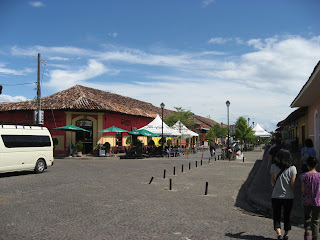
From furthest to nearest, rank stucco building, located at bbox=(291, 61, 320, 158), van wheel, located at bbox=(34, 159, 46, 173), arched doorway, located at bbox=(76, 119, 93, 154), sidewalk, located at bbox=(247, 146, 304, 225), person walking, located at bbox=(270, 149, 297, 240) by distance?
1. arched doorway, located at bbox=(76, 119, 93, 154)
2. van wheel, located at bbox=(34, 159, 46, 173)
3. stucco building, located at bbox=(291, 61, 320, 158)
4. sidewalk, located at bbox=(247, 146, 304, 225)
5. person walking, located at bbox=(270, 149, 297, 240)

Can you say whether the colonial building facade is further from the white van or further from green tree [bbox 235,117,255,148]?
A: green tree [bbox 235,117,255,148]

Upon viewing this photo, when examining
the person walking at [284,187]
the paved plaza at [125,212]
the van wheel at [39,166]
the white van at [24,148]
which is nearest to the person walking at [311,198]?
the person walking at [284,187]

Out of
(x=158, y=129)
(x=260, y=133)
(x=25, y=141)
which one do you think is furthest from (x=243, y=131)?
(x=25, y=141)

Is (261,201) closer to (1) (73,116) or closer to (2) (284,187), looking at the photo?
(2) (284,187)

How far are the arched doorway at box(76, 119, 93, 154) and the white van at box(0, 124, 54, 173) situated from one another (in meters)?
13.9

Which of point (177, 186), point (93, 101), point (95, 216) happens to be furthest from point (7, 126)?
point (93, 101)

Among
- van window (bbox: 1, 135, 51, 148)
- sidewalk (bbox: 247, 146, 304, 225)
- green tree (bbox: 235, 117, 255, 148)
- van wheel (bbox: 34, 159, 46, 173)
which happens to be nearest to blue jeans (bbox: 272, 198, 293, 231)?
sidewalk (bbox: 247, 146, 304, 225)

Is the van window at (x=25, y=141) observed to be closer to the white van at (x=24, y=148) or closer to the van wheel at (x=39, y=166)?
the white van at (x=24, y=148)

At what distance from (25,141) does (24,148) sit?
0.34 meters

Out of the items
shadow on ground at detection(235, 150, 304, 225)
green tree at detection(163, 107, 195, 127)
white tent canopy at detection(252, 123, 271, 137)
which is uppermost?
green tree at detection(163, 107, 195, 127)

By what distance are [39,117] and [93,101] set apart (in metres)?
6.52

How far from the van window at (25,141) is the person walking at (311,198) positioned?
1217 cm

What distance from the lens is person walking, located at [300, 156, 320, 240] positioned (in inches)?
193

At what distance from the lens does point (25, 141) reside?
14.3 metres
